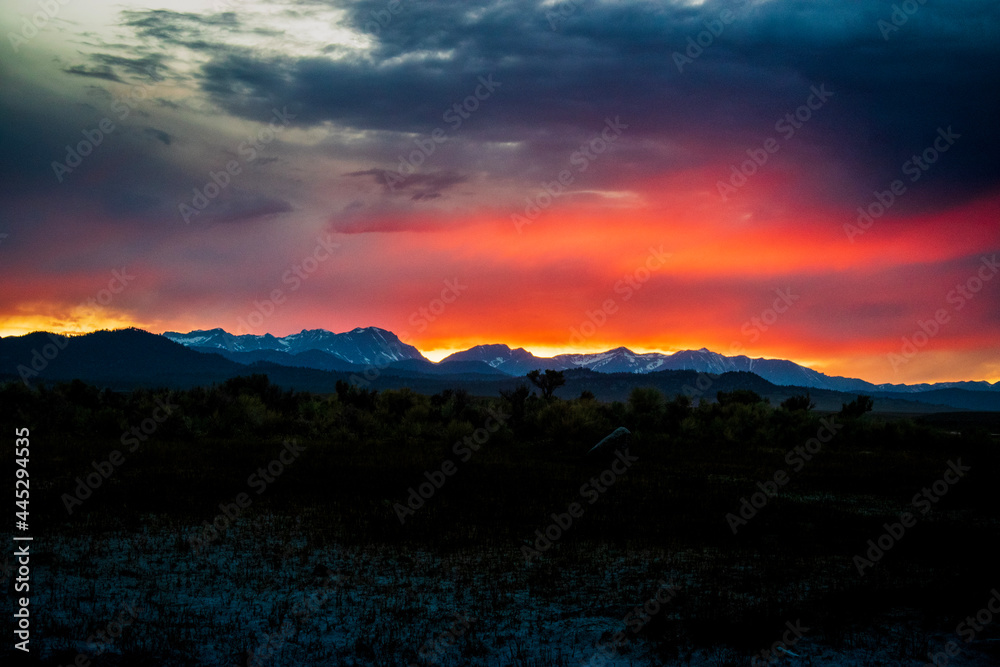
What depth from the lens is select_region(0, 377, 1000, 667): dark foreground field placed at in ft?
29.2

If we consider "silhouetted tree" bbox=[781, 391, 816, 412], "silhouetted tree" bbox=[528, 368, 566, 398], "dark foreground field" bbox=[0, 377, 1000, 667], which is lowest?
"dark foreground field" bbox=[0, 377, 1000, 667]

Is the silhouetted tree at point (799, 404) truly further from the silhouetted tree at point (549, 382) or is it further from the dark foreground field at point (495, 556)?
the dark foreground field at point (495, 556)

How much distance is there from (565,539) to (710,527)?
380 centimetres

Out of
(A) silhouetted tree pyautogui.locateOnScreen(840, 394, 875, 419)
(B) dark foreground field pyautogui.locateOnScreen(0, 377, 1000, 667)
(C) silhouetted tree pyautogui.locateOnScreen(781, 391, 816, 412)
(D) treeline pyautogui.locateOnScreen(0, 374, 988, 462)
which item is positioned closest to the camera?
(B) dark foreground field pyautogui.locateOnScreen(0, 377, 1000, 667)

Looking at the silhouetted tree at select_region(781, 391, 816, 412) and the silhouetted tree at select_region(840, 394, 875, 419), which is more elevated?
the silhouetted tree at select_region(781, 391, 816, 412)

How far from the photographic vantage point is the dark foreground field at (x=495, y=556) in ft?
29.2

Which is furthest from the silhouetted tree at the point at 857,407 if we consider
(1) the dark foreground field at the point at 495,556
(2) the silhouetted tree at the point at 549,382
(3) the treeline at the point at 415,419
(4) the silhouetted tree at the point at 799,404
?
(1) the dark foreground field at the point at 495,556

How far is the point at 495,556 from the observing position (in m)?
13.1

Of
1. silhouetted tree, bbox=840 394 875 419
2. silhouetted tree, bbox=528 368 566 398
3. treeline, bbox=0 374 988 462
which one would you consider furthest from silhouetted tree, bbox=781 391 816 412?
silhouetted tree, bbox=528 368 566 398

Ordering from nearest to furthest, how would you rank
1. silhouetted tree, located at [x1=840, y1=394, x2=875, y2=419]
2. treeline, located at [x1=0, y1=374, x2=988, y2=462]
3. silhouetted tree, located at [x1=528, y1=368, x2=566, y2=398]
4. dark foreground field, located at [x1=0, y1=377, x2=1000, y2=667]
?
dark foreground field, located at [x1=0, y1=377, x2=1000, y2=667] → treeline, located at [x1=0, y1=374, x2=988, y2=462] → silhouetted tree, located at [x1=840, y1=394, x2=875, y2=419] → silhouetted tree, located at [x1=528, y1=368, x2=566, y2=398]

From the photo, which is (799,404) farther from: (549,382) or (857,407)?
(549,382)

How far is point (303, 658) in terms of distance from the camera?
8.59m

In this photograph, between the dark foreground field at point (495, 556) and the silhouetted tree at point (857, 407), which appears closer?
the dark foreground field at point (495, 556)

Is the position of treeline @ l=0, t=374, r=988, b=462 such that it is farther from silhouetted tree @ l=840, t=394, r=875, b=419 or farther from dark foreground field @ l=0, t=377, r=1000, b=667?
silhouetted tree @ l=840, t=394, r=875, b=419
